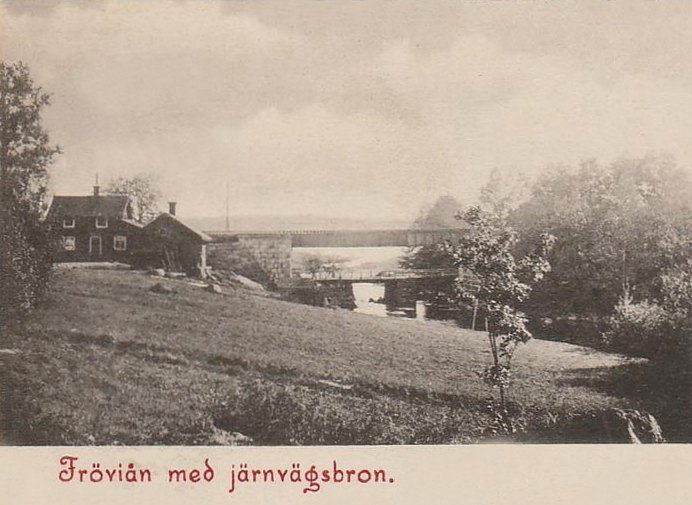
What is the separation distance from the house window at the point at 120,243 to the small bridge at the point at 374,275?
1.39 m

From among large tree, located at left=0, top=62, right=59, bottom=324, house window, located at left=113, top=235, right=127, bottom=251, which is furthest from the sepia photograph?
house window, located at left=113, top=235, right=127, bottom=251

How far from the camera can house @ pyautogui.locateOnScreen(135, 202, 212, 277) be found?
3.81 metres

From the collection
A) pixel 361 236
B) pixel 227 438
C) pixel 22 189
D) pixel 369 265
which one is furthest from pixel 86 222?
pixel 369 265

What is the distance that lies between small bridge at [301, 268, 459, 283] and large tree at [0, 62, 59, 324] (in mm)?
1894

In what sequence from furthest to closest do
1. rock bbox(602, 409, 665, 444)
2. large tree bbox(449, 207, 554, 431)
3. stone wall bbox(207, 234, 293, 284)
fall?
stone wall bbox(207, 234, 293, 284)
large tree bbox(449, 207, 554, 431)
rock bbox(602, 409, 665, 444)

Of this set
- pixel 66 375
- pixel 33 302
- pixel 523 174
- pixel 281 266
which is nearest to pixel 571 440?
pixel 523 174

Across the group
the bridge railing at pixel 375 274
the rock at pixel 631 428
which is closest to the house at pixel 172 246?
the bridge railing at pixel 375 274

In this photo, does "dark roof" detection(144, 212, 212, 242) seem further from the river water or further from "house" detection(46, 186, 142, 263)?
the river water

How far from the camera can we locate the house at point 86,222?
3.62 m

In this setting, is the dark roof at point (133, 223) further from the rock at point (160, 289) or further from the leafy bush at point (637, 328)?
the leafy bush at point (637, 328)

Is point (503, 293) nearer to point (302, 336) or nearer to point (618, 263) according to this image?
point (618, 263)

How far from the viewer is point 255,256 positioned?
395cm

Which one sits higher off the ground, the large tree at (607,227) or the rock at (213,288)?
the large tree at (607,227)

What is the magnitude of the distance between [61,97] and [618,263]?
421 cm
